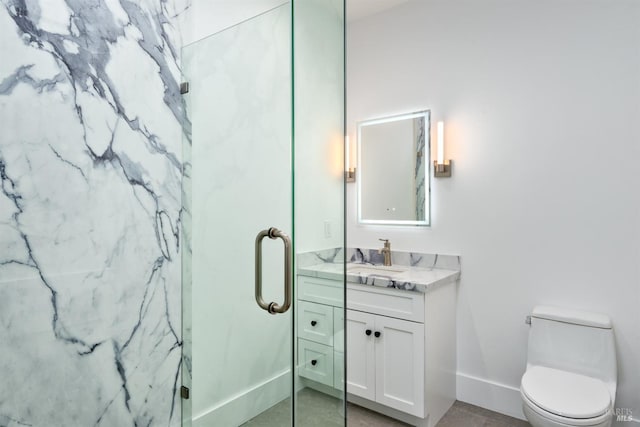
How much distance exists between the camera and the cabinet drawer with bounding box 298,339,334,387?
1180 mm

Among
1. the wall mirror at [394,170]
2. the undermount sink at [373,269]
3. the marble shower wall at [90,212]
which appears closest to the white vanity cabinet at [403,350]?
the undermount sink at [373,269]

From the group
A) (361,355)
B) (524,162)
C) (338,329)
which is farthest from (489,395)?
(338,329)

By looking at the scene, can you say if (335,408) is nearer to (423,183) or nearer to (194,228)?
(194,228)

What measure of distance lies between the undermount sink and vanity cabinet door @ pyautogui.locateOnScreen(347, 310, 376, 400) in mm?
311

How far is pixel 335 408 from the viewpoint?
1.27 metres

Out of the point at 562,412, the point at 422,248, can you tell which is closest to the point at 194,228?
the point at 422,248

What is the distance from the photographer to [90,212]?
1355 millimetres

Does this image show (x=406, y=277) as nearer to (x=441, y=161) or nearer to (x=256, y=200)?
(x=441, y=161)

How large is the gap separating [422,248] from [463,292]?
0.39 m

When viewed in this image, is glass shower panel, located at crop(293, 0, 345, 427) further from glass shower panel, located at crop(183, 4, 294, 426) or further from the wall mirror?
the wall mirror

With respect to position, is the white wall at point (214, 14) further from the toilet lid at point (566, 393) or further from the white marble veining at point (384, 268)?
the toilet lid at point (566, 393)

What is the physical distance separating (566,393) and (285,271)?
145 cm

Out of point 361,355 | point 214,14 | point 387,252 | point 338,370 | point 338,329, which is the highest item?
point 214,14

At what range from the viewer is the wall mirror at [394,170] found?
256cm
